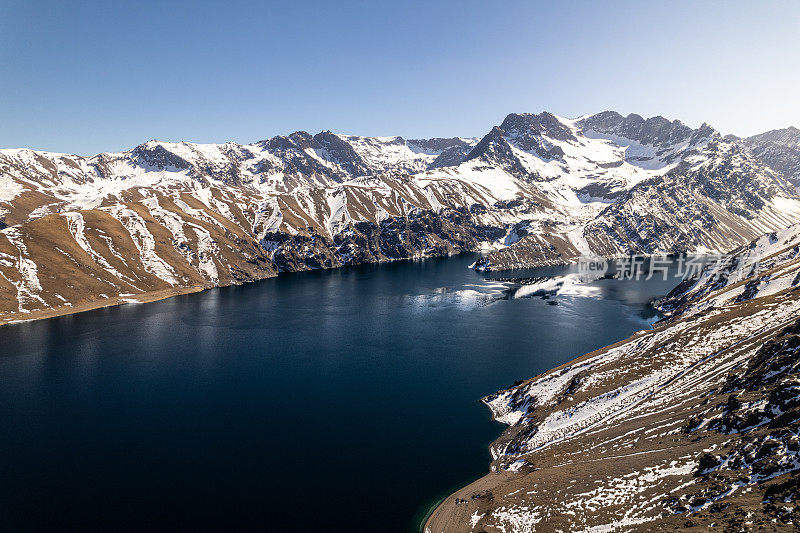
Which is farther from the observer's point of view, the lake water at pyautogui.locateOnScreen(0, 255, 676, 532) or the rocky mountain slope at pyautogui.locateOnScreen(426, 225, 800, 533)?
the lake water at pyautogui.locateOnScreen(0, 255, 676, 532)

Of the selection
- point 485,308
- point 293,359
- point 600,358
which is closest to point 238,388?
point 293,359

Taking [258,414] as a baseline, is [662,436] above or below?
above

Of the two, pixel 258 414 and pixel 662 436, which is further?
pixel 258 414

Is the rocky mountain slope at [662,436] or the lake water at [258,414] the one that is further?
the lake water at [258,414]

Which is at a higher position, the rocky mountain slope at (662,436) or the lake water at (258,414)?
the rocky mountain slope at (662,436)

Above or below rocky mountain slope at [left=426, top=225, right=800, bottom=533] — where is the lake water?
below
